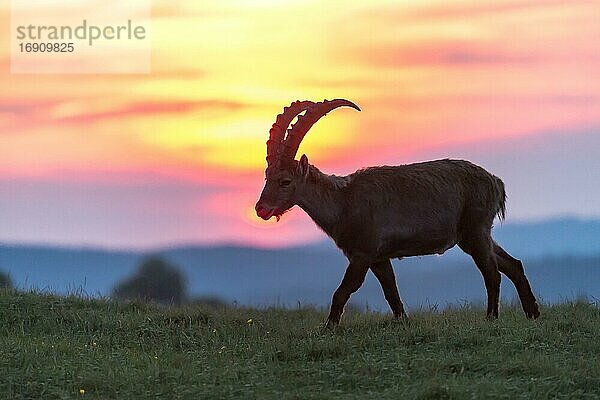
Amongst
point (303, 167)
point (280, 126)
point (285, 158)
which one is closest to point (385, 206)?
point (303, 167)

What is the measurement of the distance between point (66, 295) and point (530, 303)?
6.62m

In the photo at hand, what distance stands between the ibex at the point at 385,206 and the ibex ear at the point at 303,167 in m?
0.01

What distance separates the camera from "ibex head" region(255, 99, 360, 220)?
1328cm

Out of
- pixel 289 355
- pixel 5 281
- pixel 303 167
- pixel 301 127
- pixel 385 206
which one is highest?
pixel 301 127

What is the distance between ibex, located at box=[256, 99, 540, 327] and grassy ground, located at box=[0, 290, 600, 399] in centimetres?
68

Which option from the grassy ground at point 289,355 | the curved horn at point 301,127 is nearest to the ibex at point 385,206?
the curved horn at point 301,127

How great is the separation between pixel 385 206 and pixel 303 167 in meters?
1.16

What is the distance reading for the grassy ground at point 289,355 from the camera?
9.70 meters

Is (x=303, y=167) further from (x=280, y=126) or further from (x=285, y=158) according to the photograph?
(x=280, y=126)

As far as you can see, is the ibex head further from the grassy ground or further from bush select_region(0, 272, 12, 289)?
bush select_region(0, 272, 12, 289)

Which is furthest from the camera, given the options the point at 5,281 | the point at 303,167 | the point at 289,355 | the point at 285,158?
the point at 5,281

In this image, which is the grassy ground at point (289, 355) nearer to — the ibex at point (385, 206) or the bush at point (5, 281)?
the ibex at point (385, 206)

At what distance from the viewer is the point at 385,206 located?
44.2 ft

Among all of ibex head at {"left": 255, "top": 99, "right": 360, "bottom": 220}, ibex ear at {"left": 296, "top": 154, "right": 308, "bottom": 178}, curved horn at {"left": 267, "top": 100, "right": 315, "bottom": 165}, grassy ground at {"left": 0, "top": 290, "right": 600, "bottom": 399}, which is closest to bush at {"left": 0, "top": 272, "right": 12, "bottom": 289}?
grassy ground at {"left": 0, "top": 290, "right": 600, "bottom": 399}
